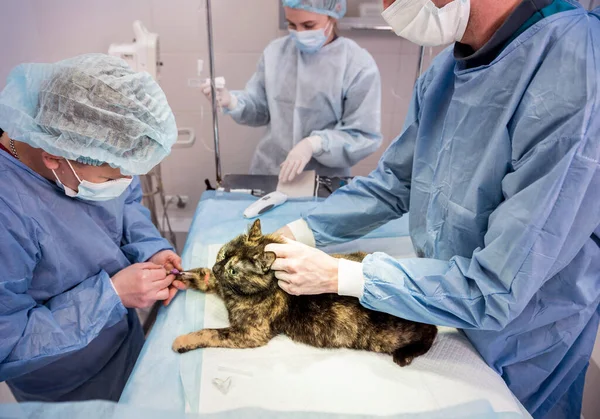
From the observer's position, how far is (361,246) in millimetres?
1781

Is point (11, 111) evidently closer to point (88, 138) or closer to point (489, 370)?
point (88, 138)

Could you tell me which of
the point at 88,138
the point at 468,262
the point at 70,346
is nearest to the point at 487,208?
the point at 468,262

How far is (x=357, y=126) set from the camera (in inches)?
88.7

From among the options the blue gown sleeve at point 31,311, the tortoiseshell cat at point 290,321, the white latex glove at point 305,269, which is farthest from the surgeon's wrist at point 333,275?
the blue gown sleeve at point 31,311

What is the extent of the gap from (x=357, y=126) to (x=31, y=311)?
1.72 metres

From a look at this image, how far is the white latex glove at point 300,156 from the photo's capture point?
2.16m

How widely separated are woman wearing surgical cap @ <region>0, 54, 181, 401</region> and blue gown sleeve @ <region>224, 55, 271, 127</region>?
1156mm

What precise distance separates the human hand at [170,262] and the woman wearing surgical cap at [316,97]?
84 cm

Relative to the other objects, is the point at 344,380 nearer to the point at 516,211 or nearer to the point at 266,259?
the point at 266,259

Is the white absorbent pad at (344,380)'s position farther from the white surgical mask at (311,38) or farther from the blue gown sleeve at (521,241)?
the white surgical mask at (311,38)

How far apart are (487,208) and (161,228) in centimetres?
250

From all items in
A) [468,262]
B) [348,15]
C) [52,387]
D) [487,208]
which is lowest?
[52,387]

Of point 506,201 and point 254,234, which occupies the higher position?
point 506,201

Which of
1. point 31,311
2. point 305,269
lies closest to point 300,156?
point 305,269
